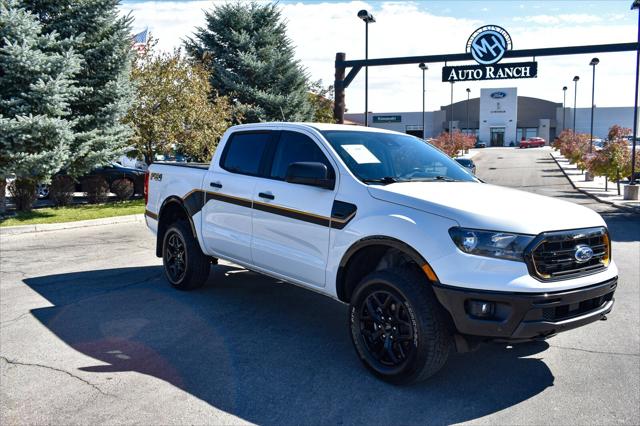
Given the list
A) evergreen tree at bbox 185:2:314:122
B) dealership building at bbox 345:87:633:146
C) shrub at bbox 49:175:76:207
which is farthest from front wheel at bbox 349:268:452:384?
dealership building at bbox 345:87:633:146


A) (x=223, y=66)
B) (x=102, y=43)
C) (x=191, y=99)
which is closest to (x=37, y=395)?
(x=102, y=43)

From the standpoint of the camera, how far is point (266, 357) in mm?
4766

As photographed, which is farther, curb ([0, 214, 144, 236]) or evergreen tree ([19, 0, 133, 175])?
evergreen tree ([19, 0, 133, 175])

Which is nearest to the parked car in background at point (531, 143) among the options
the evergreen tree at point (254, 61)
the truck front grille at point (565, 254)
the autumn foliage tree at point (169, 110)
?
the evergreen tree at point (254, 61)

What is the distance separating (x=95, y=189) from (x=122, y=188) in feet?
3.61

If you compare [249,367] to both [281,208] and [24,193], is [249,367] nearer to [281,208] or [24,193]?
[281,208]

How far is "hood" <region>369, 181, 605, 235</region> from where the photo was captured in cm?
387

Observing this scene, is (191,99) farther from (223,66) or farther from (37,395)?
(37,395)

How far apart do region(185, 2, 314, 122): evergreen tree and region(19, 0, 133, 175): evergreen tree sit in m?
11.0

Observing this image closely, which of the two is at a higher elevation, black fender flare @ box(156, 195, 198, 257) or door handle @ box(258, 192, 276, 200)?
door handle @ box(258, 192, 276, 200)

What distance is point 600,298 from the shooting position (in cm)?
423

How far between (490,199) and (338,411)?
192cm

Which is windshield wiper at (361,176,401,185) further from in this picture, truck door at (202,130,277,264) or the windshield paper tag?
truck door at (202,130,277,264)

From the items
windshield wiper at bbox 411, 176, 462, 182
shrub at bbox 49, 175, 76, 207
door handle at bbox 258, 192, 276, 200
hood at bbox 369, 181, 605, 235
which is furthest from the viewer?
shrub at bbox 49, 175, 76, 207
